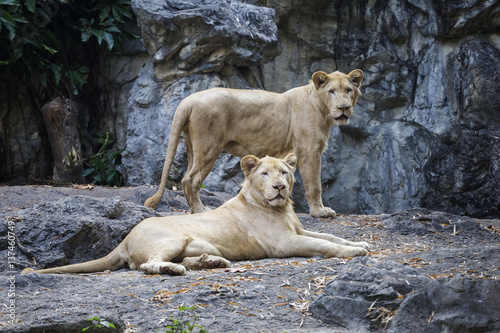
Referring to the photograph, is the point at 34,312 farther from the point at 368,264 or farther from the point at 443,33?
the point at 443,33

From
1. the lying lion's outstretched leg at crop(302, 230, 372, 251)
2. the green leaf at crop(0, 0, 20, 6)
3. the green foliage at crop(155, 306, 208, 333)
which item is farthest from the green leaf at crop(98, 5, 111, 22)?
the green foliage at crop(155, 306, 208, 333)

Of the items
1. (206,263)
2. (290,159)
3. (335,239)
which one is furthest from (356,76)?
(206,263)

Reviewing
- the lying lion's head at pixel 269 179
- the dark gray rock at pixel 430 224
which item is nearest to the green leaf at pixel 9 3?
the lying lion's head at pixel 269 179

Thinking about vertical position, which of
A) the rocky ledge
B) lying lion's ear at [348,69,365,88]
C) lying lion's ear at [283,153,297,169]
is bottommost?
the rocky ledge

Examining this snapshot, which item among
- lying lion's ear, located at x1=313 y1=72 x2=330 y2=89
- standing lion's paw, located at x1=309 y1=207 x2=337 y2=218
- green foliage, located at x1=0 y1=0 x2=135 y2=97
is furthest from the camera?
green foliage, located at x1=0 y1=0 x2=135 y2=97

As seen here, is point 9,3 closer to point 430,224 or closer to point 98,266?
point 98,266

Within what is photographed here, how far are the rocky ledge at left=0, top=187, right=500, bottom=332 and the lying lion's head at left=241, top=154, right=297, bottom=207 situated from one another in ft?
2.22

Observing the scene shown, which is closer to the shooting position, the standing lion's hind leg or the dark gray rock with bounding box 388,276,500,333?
the dark gray rock with bounding box 388,276,500,333

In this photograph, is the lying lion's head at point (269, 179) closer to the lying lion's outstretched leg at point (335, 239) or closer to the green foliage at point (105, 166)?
the lying lion's outstretched leg at point (335, 239)

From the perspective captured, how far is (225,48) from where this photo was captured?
36.4 feet

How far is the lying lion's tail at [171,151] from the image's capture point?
7.50 m

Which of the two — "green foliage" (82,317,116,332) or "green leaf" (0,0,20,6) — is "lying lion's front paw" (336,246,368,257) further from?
"green leaf" (0,0,20,6)

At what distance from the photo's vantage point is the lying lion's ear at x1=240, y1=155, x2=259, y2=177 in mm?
5934

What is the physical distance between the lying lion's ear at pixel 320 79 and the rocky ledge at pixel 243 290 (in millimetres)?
2907
